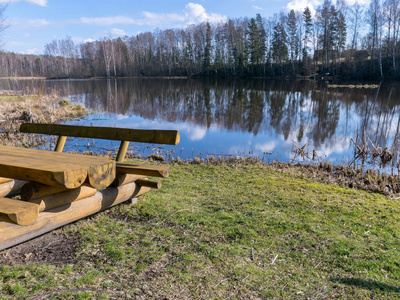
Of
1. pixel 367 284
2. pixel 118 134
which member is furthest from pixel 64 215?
pixel 367 284

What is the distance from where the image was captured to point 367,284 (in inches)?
114

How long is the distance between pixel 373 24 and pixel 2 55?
79.5 m

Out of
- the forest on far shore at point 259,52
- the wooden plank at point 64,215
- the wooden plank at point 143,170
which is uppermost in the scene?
the forest on far shore at point 259,52

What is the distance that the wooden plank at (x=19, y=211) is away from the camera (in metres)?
2.30

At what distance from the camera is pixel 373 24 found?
47.9 meters

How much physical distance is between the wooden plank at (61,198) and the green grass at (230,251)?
0.47 meters

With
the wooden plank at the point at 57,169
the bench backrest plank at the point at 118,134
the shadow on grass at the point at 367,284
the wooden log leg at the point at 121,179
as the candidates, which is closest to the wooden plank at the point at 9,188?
the wooden plank at the point at 57,169

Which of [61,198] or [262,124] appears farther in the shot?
[262,124]

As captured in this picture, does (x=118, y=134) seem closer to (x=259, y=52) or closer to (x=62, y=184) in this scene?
(x=62, y=184)

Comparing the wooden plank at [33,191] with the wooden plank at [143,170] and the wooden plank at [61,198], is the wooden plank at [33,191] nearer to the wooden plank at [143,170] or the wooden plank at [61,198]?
the wooden plank at [61,198]

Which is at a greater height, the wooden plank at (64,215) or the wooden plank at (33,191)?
the wooden plank at (33,191)

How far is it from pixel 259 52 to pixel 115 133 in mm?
60472

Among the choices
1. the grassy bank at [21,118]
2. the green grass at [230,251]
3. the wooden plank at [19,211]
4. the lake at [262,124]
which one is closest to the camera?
the wooden plank at [19,211]

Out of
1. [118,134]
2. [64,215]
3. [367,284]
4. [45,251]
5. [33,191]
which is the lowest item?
[367,284]
